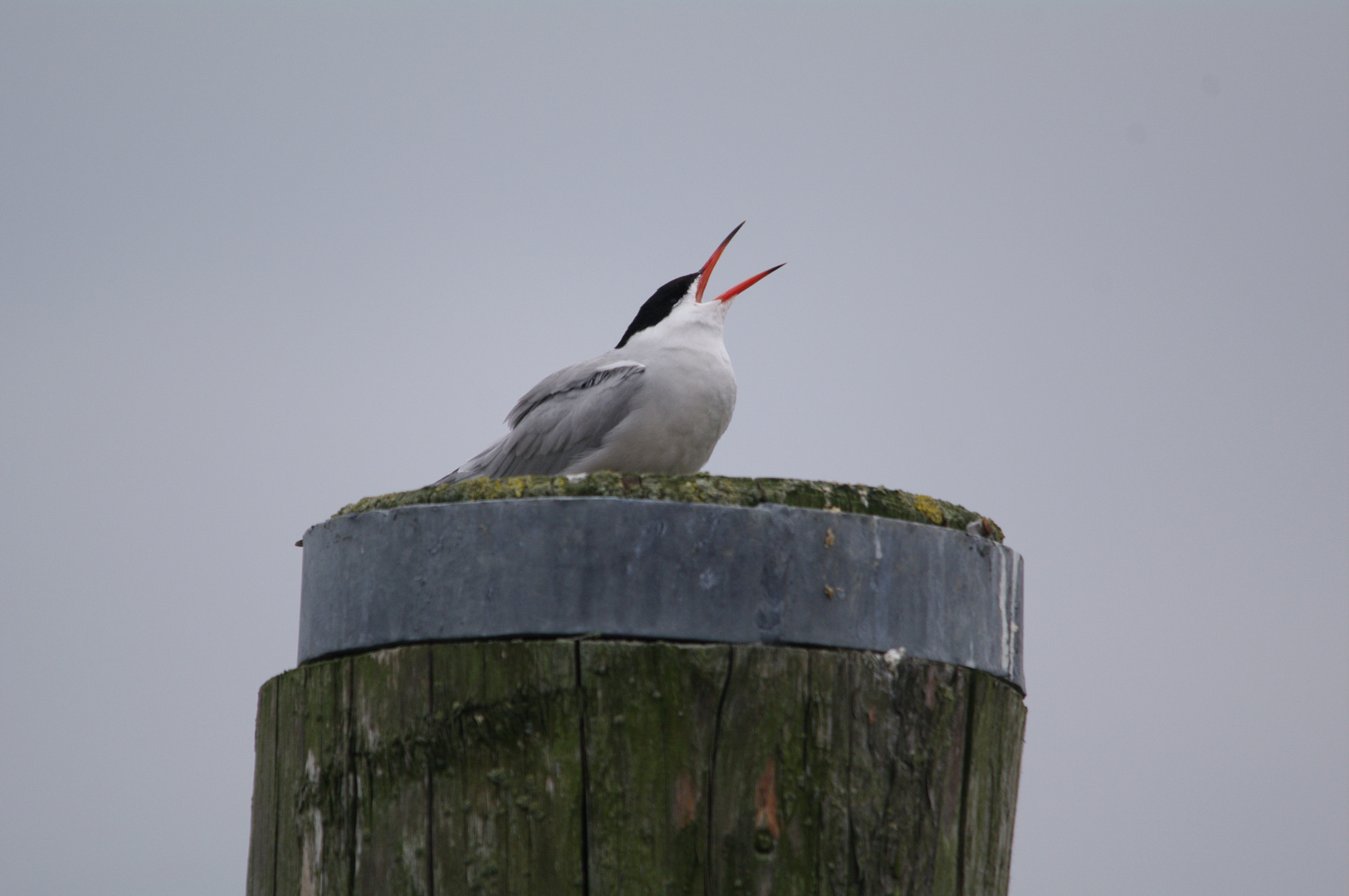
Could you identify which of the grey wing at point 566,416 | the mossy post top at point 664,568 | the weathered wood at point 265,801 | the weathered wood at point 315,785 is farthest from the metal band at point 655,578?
the grey wing at point 566,416

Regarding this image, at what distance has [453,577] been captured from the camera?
113 inches

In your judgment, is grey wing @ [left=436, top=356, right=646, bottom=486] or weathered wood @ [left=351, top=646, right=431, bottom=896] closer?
weathered wood @ [left=351, top=646, right=431, bottom=896]

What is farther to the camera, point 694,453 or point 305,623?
point 694,453

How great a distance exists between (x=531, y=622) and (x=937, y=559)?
0.90m

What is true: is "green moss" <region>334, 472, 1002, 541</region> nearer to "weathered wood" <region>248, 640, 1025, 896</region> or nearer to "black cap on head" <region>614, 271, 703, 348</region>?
"weathered wood" <region>248, 640, 1025, 896</region>

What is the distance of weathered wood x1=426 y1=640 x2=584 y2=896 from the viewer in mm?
2680

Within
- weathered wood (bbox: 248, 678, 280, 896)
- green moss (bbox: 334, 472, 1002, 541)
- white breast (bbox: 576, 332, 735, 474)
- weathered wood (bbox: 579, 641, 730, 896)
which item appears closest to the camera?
weathered wood (bbox: 579, 641, 730, 896)

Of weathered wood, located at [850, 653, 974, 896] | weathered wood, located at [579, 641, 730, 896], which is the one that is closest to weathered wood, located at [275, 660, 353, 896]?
weathered wood, located at [579, 641, 730, 896]

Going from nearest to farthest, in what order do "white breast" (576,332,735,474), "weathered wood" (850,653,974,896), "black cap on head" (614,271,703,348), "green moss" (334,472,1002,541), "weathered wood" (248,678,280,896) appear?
"weathered wood" (850,653,974,896) < "green moss" (334,472,1002,541) < "weathered wood" (248,678,280,896) < "white breast" (576,332,735,474) < "black cap on head" (614,271,703,348)

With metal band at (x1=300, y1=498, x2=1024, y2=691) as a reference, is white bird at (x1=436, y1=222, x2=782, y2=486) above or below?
above

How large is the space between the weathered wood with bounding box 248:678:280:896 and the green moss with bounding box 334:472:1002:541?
56 centimetres

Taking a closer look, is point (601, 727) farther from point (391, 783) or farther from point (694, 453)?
point (694, 453)

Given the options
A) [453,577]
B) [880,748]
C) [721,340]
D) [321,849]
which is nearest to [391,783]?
[321,849]

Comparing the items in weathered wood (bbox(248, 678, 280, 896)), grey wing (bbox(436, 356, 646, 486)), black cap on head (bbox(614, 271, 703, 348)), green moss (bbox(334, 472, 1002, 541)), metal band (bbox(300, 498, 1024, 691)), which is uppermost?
black cap on head (bbox(614, 271, 703, 348))
